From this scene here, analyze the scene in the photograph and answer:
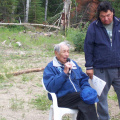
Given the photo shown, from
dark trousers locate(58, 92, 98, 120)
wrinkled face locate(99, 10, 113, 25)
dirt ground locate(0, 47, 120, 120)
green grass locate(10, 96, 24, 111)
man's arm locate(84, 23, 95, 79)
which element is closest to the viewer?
dark trousers locate(58, 92, 98, 120)

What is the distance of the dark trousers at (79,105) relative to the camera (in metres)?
3.02

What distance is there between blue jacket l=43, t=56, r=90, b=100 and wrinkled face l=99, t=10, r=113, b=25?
699 millimetres

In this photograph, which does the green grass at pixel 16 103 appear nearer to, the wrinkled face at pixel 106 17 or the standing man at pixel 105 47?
the standing man at pixel 105 47

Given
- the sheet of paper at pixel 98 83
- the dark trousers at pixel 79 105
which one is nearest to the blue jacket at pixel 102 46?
the sheet of paper at pixel 98 83

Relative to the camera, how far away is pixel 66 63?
10.1 feet

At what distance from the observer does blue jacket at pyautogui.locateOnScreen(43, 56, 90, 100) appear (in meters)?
3.08

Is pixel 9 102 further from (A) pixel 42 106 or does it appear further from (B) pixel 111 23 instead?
(B) pixel 111 23

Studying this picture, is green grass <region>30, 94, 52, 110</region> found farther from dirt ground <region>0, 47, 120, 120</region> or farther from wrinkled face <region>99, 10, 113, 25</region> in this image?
wrinkled face <region>99, 10, 113, 25</region>

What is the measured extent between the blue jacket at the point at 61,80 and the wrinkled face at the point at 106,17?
2.29ft

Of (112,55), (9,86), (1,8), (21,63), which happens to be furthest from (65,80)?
(1,8)

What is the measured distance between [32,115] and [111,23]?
78.3 inches

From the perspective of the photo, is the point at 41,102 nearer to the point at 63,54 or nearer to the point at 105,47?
the point at 63,54

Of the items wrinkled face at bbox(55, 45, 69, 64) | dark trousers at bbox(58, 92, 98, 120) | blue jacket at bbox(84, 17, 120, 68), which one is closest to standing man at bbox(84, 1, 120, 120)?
blue jacket at bbox(84, 17, 120, 68)

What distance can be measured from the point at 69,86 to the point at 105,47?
26.8 inches
